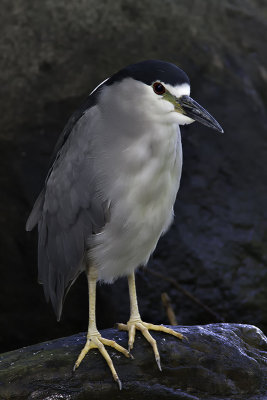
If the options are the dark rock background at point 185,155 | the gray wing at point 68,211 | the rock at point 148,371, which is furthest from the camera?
the dark rock background at point 185,155

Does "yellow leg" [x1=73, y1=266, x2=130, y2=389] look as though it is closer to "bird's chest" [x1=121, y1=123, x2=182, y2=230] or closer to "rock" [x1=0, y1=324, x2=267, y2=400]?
"rock" [x1=0, y1=324, x2=267, y2=400]

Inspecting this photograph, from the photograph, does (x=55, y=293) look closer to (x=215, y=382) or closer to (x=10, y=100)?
(x=215, y=382)

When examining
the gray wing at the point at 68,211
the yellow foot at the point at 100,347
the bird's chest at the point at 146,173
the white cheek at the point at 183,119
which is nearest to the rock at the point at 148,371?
the yellow foot at the point at 100,347

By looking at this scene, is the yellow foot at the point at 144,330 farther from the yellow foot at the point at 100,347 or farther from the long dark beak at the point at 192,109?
the long dark beak at the point at 192,109

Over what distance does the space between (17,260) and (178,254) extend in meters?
1.02

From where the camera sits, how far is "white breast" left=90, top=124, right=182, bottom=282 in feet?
11.9

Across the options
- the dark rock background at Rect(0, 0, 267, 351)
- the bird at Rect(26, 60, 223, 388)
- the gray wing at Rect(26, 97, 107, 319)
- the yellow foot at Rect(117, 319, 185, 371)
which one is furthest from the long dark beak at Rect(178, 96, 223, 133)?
the dark rock background at Rect(0, 0, 267, 351)

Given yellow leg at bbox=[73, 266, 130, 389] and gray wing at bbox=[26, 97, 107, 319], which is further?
gray wing at bbox=[26, 97, 107, 319]

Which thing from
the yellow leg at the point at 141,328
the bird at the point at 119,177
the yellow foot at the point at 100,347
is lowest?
the yellow foot at the point at 100,347

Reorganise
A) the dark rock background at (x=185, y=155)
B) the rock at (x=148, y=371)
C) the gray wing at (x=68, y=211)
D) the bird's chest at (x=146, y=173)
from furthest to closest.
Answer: the dark rock background at (x=185, y=155)
the gray wing at (x=68, y=211)
the bird's chest at (x=146, y=173)
the rock at (x=148, y=371)

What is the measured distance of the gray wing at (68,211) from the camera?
378 centimetres

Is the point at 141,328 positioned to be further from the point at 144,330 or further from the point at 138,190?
the point at 138,190

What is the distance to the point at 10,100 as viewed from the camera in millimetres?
4922

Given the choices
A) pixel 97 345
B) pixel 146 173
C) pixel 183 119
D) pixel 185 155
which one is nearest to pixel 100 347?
pixel 97 345
